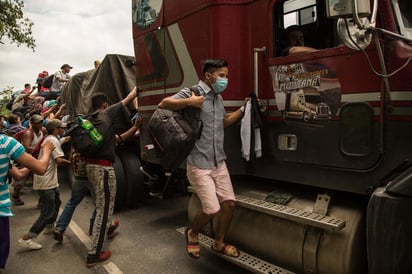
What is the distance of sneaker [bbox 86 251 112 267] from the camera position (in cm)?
367

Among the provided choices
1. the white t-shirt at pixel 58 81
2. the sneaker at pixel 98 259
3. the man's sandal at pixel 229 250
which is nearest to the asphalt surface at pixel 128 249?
the sneaker at pixel 98 259

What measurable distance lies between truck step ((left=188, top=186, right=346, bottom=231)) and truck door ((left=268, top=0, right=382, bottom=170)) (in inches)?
16.3

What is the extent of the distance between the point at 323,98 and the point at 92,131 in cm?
242

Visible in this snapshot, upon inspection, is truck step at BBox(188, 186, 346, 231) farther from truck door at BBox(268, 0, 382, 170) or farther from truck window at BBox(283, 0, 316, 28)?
truck window at BBox(283, 0, 316, 28)

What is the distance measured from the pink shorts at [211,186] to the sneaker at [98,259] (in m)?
1.51

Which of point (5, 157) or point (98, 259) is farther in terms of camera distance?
point (98, 259)

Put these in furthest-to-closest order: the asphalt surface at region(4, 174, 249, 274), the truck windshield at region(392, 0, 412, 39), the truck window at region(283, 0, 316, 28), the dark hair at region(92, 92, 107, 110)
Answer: the dark hair at region(92, 92, 107, 110) < the asphalt surface at region(4, 174, 249, 274) < the truck window at region(283, 0, 316, 28) < the truck windshield at region(392, 0, 412, 39)

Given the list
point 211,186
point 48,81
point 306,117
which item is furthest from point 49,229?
point 48,81

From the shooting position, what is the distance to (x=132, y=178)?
5422mm

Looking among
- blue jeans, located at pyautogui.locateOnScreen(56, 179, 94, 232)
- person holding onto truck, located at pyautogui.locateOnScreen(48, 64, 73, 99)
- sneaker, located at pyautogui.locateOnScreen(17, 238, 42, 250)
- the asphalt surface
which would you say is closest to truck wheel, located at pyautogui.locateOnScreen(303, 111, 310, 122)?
the asphalt surface

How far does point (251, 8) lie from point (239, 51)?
0.41 m

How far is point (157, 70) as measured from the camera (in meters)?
4.21

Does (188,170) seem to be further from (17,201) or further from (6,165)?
(17,201)

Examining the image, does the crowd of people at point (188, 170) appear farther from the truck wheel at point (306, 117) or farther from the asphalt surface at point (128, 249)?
the truck wheel at point (306, 117)
